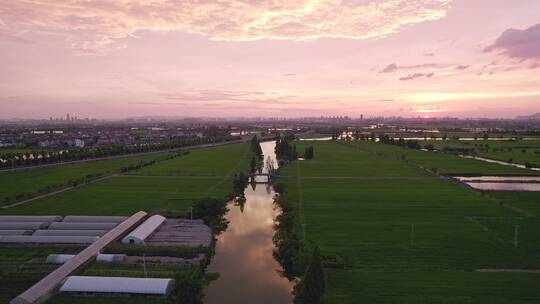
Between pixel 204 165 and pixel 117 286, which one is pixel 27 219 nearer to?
pixel 117 286

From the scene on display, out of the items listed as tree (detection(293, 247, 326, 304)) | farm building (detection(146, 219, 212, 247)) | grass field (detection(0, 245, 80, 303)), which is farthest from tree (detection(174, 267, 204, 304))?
grass field (detection(0, 245, 80, 303))

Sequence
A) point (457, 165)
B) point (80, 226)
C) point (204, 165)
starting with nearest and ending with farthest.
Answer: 1. point (80, 226)
2. point (204, 165)
3. point (457, 165)

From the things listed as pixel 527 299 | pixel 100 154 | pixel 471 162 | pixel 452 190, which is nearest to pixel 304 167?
pixel 452 190

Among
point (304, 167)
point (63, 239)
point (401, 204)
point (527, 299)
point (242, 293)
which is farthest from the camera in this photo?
point (304, 167)

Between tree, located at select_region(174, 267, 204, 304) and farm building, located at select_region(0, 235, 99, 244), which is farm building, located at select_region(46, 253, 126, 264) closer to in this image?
farm building, located at select_region(0, 235, 99, 244)

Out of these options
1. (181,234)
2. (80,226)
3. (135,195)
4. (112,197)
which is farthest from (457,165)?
(80,226)

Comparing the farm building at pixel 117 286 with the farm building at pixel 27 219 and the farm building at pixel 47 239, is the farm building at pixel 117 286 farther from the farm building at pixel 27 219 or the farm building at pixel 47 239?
the farm building at pixel 27 219

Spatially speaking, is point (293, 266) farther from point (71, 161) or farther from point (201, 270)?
point (71, 161)
